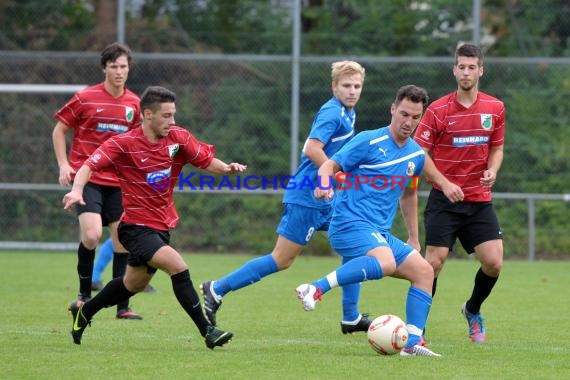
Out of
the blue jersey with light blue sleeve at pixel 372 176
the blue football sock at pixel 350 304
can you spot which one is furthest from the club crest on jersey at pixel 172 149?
the blue football sock at pixel 350 304

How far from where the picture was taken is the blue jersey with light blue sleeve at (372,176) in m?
6.82

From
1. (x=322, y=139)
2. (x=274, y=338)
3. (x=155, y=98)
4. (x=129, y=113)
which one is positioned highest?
(x=155, y=98)

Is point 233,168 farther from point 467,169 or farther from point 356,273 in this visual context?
point 467,169

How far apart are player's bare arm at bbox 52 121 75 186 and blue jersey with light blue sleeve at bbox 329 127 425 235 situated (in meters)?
2.42

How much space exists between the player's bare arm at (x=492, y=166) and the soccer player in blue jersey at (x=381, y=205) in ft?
1.93

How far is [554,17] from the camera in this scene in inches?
645

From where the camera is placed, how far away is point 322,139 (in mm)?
7664

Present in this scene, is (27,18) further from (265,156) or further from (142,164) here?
(142,164)

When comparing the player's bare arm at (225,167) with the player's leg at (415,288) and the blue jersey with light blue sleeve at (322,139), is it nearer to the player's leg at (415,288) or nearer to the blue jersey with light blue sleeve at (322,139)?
the blue jersey with light blue sleeve at (322,139)

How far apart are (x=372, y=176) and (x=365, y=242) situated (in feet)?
1.43

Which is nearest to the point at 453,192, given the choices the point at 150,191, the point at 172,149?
the point at 172,149

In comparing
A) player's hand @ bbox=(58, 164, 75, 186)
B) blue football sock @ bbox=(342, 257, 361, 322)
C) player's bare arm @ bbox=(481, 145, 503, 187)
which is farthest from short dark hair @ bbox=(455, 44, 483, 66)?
player's hand @ bbox=(58, 164, 75, 186)

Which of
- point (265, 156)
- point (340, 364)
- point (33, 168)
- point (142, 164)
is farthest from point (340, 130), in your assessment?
point (33, 168)

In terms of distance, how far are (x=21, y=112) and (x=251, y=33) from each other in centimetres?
372
